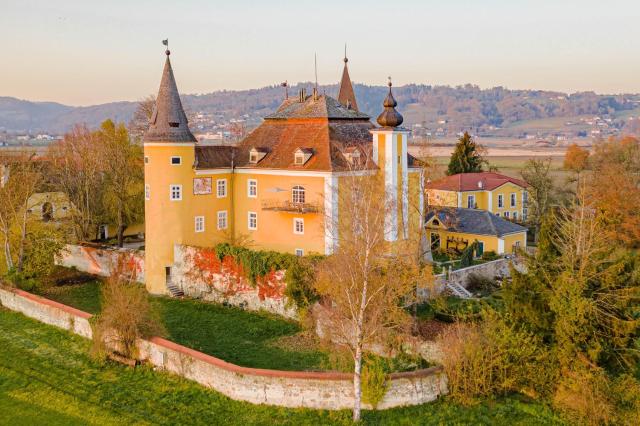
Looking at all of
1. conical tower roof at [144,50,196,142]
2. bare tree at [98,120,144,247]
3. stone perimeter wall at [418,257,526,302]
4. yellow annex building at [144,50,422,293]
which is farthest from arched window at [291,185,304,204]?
bare tree at [98,120,144,247]

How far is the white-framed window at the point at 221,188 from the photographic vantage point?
120ft

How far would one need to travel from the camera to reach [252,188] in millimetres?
36750

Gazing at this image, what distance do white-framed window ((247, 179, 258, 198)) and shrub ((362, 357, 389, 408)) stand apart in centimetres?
1757

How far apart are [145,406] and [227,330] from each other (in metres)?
7.76

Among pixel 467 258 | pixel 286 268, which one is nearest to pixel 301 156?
pixel 286 268

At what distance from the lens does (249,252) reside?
3147 centimetres

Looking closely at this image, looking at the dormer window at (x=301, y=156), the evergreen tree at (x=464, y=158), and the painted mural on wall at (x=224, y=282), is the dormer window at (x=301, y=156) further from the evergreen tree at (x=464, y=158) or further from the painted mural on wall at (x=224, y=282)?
the evergreen tree at (x=464, y=158)

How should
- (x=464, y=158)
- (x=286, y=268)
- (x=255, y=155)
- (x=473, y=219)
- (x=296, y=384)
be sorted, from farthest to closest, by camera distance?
(x=464, y=158) < (x=473, y=219) < (x=255, y=155) < (x=286, y=268) < (x=296, y=384)

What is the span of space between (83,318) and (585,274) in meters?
19.9

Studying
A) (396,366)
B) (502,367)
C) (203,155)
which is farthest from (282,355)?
(203,155)

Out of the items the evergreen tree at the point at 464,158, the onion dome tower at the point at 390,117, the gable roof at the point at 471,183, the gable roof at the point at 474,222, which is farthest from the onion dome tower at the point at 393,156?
the evergreen tree at the point at 464,158

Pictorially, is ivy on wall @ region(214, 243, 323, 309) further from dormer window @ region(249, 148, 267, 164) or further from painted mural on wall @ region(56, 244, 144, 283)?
painted mural on wall @ region(56, 244, 144, 283)

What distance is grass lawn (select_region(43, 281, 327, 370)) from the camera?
24.6 meters

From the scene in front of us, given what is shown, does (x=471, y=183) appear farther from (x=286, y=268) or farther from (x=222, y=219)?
(x=286, y=268)
